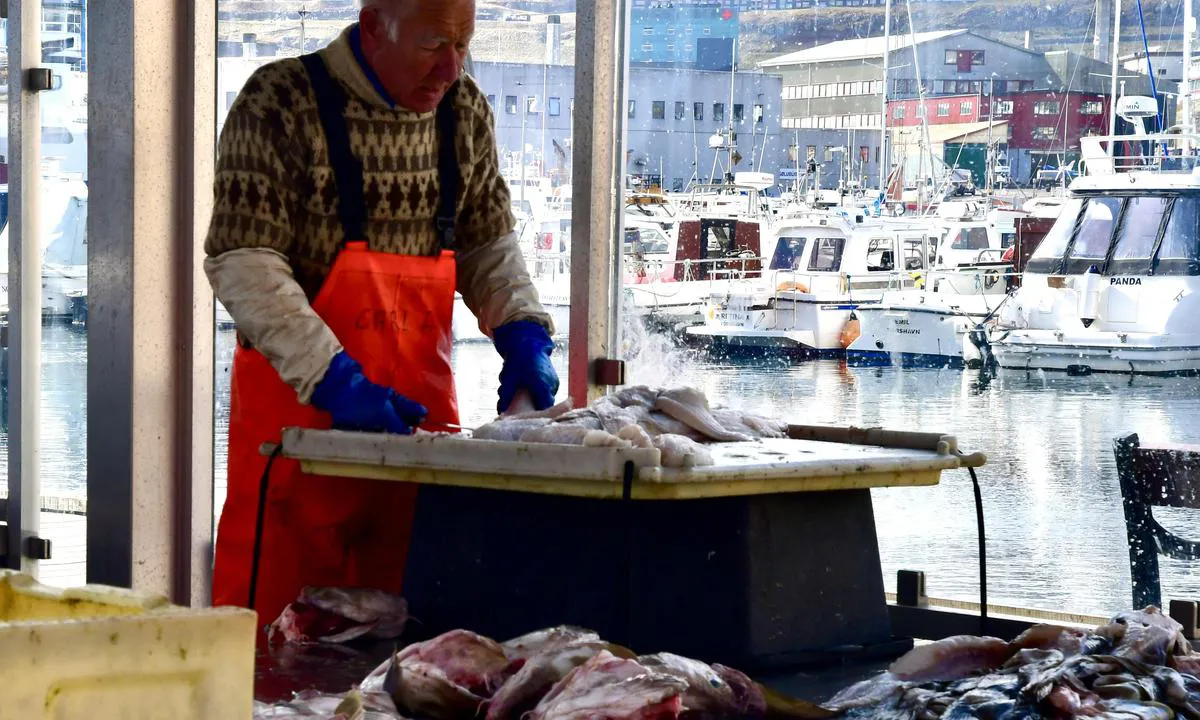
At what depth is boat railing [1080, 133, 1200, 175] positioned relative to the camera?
621cm

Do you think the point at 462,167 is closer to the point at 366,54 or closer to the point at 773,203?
the point at 366,54

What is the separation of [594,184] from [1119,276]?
4.62 metres

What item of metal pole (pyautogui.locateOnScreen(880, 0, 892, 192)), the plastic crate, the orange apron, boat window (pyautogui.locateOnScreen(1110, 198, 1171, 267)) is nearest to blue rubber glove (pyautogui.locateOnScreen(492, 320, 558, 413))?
the orange apron

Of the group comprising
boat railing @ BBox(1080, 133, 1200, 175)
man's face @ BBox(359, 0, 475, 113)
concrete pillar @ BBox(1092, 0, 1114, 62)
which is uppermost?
concrete pillar @ BBox(1092, 0, 1114, 62)

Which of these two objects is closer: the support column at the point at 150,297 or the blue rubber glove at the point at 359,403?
→ the blue rubber glove at the point at 359,403

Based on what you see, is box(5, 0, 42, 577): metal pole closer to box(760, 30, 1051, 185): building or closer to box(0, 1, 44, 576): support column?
box(0, 1, 44, 576): support column

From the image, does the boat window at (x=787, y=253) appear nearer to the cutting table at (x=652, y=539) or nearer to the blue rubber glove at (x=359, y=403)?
the blue rubber glove at (x=359, y=403)

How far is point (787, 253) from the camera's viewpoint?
26.7 feet

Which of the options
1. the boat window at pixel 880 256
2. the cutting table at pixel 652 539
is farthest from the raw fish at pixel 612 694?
the boat window at pixel 880 256

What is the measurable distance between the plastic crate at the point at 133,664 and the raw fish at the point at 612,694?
0.42 meters

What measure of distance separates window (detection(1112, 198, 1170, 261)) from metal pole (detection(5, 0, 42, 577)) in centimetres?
500

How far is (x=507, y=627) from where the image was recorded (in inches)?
85.3

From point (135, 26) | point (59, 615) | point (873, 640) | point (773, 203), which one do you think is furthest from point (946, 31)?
point (59, 615)

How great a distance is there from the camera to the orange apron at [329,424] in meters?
2.67
